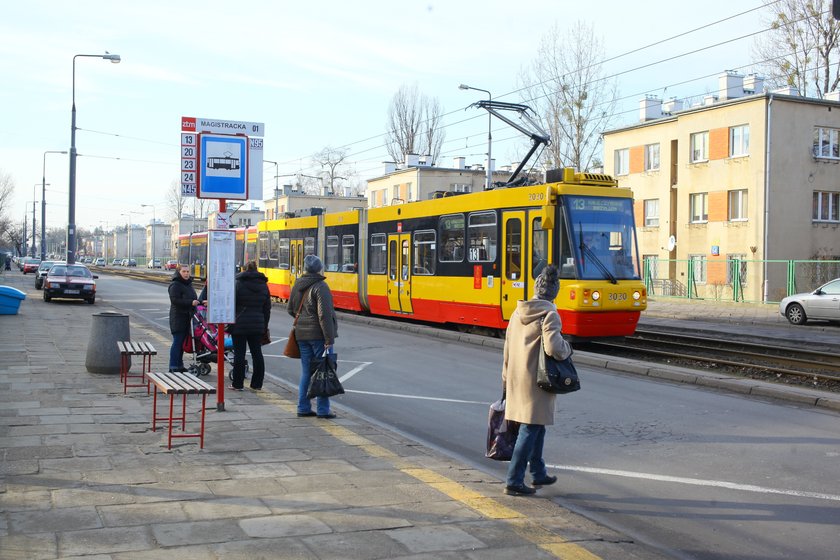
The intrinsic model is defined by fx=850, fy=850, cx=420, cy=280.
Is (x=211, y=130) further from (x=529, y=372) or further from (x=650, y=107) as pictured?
(x=650, y=107)

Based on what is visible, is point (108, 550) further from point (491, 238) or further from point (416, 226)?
point (416, 226)

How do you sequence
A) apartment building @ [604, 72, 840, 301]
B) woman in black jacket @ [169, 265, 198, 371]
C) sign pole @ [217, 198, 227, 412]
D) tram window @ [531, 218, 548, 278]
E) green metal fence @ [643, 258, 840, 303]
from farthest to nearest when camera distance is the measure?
apartment building @ [604, 72, 840, 301]
green metal fence @ [643, 258, 840, 303]
tram window @ [531, 218, 548, 278]
woman in black jacket @ [169, 265, 198, 371]
sign pole @ [217, 198, 227, 412]

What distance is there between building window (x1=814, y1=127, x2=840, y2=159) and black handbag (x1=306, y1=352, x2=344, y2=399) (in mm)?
36584

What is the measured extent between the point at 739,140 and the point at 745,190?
240cm

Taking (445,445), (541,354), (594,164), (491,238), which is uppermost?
(594,164)

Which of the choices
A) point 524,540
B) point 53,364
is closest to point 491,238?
point 53,364

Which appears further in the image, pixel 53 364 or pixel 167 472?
pixel 53 364

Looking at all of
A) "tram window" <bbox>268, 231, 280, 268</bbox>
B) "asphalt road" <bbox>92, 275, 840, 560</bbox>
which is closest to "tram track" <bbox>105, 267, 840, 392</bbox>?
"asphalt road" <bbox>92, 275, 840, 560</bbox>

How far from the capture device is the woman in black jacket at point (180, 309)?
11641mm

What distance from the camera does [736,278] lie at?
36.6m

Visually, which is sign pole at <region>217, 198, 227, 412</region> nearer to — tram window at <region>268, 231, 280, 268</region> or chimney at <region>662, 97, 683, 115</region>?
tram window at <region>268, 231, 280, 268</region>

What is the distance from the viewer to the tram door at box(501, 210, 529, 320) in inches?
652

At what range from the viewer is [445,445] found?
8180 mm

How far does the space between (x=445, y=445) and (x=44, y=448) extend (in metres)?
3.55
